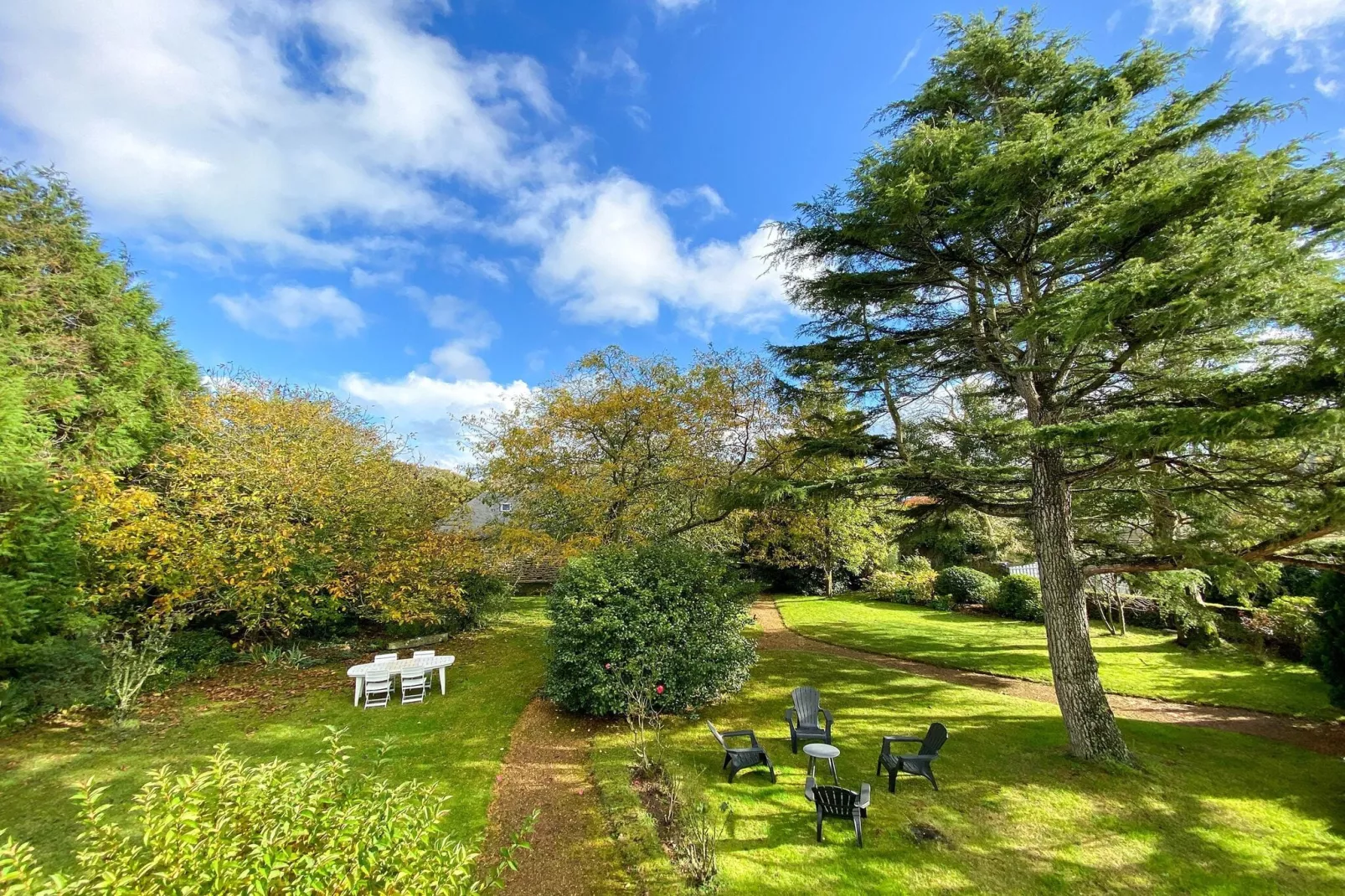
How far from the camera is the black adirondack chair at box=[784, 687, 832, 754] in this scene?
27.5ft

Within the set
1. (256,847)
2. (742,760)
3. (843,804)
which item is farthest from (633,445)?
(256,847)

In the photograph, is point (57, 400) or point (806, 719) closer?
point (806, 719)

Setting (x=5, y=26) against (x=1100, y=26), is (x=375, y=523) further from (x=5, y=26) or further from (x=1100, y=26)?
(x=1100, y=26)

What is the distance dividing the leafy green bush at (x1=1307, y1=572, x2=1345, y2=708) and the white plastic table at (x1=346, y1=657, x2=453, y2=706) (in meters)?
16.7

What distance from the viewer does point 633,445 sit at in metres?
14.2

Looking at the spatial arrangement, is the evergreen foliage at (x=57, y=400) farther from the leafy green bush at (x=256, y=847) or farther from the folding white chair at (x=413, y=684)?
the leafy green bush at (x=256, y=847)

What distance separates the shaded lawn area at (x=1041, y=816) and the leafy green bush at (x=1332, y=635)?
5.83 feet

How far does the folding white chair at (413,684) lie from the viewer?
34.4ft

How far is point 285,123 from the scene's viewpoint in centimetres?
965

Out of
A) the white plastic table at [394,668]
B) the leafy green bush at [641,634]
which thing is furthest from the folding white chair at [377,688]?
the leafy green bush at [641,634]

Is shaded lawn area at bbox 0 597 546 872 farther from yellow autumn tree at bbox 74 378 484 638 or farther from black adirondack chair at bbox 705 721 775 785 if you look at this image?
black adirondack chair at bbox 705 721 775 785

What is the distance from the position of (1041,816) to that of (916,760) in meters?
1.49

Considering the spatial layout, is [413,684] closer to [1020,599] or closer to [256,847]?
[256,847]

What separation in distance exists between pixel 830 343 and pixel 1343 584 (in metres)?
9.29
